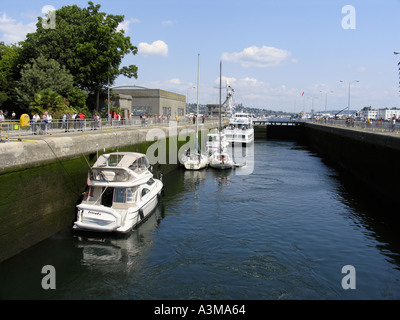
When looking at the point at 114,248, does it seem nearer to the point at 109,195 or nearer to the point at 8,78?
the point at 109,195

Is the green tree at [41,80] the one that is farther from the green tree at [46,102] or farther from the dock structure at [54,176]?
the dock structure at [54,176]

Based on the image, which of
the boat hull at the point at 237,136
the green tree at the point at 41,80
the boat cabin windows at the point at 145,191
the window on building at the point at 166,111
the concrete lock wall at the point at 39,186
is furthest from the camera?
the window on building at the point at 166,111

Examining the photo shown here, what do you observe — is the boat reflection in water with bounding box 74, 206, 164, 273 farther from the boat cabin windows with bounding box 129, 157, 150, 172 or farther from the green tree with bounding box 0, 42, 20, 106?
the green tree with bounding box 0, 42, 20, 106

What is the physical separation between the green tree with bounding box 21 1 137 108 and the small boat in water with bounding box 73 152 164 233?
25.5 metres

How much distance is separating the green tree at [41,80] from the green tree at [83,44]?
9.00 ft

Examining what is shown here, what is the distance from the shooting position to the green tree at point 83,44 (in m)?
41.7

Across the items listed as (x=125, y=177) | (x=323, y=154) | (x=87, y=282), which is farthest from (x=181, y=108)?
(x=87, y=282)

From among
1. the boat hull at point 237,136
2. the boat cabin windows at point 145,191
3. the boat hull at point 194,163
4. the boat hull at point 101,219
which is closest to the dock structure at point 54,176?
the boat hull at point 101,219

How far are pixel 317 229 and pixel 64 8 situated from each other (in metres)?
40.7

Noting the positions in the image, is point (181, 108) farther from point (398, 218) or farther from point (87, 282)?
point (87, 282)

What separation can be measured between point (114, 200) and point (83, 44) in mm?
29689

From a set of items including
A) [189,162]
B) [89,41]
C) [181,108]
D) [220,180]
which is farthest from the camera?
[181,108]

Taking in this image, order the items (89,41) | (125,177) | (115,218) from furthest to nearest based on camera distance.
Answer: (89,41), (125,177), (115,218)

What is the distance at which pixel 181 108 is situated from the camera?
284ft
